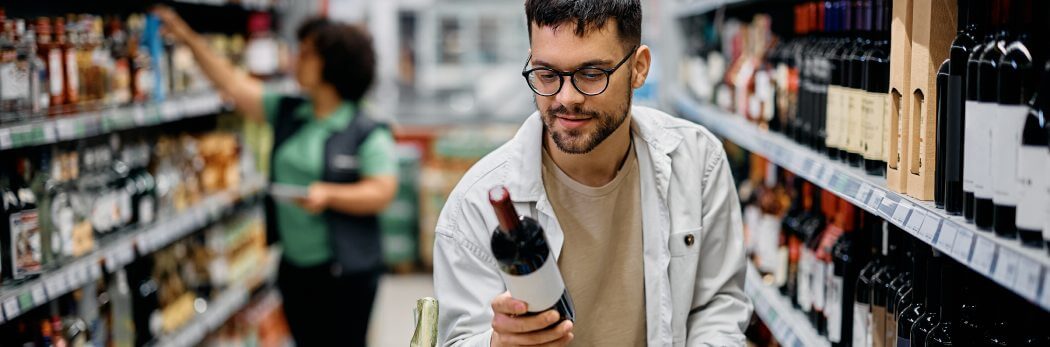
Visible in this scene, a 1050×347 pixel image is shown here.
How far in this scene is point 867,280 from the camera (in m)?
2.38

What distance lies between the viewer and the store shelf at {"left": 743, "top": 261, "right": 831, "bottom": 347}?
2.64m

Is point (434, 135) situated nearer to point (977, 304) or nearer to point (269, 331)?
point (269, 331)

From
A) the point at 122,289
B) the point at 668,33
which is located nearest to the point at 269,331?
the point at 122,289

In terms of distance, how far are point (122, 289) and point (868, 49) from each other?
8.25 ft

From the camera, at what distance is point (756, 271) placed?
11.6 ft

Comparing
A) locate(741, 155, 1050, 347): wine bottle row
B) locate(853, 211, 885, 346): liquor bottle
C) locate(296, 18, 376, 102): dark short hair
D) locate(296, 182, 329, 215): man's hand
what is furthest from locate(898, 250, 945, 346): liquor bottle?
locate(296, 18, 376, 102): dark short hair

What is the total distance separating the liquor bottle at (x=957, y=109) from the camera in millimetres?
1724

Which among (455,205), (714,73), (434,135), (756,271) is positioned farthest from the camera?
(434,135)

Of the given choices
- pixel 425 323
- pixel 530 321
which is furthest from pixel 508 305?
pixel 425 323

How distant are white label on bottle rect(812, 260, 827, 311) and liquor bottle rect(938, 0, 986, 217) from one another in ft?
3.09

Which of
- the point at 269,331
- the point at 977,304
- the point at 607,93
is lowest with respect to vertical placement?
the point at 269,331

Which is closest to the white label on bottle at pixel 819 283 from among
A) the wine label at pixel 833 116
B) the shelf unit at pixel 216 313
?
the wine label at pixel 833 116

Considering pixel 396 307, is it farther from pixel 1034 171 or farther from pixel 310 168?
pixel 1034 171

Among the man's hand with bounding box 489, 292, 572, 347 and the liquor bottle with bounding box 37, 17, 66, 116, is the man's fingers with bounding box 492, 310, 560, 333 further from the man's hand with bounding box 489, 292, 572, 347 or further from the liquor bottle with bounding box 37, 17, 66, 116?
the liquor bottle with bounding box 37, 17, 66, 116
